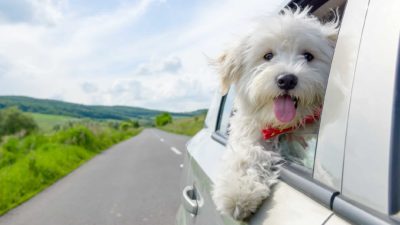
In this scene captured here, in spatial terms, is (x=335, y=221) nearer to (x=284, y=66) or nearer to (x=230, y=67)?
(x=284, y=66)

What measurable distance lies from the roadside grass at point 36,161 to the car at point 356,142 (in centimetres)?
730

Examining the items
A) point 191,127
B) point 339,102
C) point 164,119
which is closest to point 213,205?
point 339,102

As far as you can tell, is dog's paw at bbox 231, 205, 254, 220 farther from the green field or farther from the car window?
the green field

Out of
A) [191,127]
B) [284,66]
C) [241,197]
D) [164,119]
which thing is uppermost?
[284,66]

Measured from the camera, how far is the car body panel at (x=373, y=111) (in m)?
1.13

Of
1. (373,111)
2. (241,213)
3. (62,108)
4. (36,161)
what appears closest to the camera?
(373,111)

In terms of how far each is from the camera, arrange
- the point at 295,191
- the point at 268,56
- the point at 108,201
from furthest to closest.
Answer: the point at 108,201, the point at 268,56, the point at 295,191

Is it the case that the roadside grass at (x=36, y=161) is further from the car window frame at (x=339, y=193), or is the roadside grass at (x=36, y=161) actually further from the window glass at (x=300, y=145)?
the car window frame at (x=339, y=193)

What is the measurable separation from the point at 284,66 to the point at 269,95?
146 mm

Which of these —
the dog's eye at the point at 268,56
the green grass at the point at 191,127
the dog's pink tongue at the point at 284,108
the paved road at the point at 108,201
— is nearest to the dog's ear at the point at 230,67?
the dog's eye at the point at 268,56

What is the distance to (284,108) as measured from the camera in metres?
2.17

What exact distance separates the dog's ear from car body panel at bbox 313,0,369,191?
104cm

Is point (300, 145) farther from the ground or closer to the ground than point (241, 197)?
farther from the ground

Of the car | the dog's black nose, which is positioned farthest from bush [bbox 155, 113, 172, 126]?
the car
